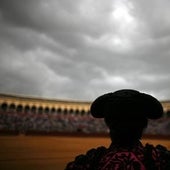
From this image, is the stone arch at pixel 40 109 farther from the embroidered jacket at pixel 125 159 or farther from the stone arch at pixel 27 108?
the embroidered jacket at pixel 125 159

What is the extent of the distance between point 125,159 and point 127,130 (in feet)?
0.76

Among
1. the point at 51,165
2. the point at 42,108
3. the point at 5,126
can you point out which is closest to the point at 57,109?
the point at 42,108

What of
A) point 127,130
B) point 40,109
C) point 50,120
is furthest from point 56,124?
point 127,130

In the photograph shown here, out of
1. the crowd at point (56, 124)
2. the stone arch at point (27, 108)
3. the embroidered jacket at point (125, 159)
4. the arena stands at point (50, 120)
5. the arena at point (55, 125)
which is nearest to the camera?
the embroidered jacket at point (125, 159)

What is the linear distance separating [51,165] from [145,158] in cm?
671

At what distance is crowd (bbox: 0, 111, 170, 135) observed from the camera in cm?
3619

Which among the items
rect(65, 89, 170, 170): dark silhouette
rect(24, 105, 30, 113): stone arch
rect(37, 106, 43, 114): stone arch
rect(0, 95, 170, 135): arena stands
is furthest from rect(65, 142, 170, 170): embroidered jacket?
rect(37, 106, 43, 114): stone arch

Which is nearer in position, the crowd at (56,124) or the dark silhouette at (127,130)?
the dark silhouette at (127,130)

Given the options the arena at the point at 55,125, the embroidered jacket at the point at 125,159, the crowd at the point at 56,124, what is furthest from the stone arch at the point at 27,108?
the embroidered jacket at the point at 125,159

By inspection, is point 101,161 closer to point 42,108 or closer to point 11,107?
point 11,107

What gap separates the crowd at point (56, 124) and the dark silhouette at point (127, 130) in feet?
107

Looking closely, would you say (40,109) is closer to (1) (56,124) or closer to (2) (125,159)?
(1) (56,124)

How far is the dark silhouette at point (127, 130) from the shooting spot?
2070 millimetres

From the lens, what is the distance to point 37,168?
7785mm
